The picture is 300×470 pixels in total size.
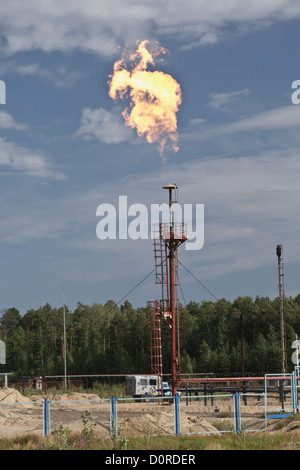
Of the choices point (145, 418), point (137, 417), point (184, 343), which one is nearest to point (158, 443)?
point (145, 418)

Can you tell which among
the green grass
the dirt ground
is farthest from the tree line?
the green grass

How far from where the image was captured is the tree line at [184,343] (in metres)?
85.2

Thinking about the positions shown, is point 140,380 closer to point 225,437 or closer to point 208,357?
point 225,437

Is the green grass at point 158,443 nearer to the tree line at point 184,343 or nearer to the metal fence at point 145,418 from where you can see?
the metal fence at point 145,418

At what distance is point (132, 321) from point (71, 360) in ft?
38.0

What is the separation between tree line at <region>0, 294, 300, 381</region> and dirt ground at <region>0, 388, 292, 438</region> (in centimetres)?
2842

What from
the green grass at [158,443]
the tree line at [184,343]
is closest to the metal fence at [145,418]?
the green grass at [158,443]

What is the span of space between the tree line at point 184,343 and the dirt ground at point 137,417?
2842cm

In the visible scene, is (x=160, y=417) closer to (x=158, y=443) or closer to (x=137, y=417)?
(x=137, y=417)

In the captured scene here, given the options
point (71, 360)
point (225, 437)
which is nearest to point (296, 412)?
point (225, 437)

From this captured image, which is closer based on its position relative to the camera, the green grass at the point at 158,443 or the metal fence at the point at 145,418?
the green grass at the point at 158,443

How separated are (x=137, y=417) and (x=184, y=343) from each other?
76.9 meters

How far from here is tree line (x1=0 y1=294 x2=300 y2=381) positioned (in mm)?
85188
